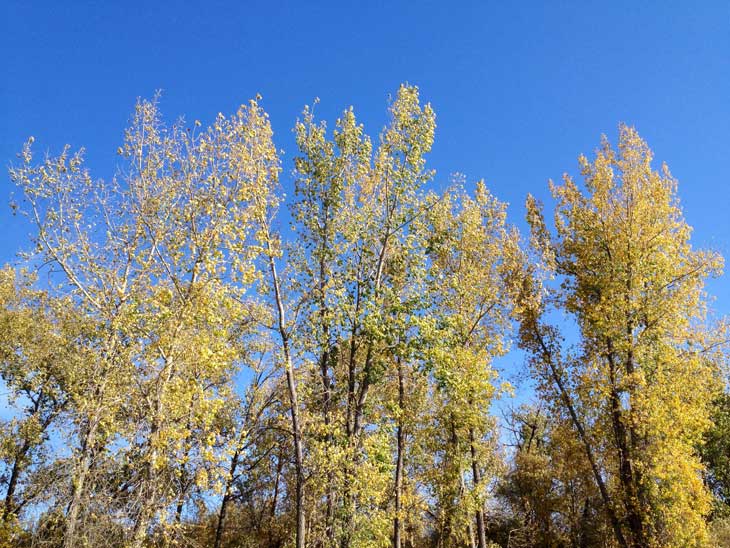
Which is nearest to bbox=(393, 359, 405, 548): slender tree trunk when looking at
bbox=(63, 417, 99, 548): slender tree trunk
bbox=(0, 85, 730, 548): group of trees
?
bbox=(0, 85, 730, 548): group of trees

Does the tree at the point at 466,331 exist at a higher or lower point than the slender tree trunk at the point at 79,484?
higher

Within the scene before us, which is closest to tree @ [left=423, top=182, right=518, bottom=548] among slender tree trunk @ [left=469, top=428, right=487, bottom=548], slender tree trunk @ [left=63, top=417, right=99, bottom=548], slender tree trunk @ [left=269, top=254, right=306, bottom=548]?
slender tree trunk @ [left=469, top=428, right=487, bottom=548]

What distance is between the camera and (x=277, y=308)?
13.6 metres

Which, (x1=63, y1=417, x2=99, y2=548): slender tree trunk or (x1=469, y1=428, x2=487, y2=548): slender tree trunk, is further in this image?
(x1=469, y1=428, x2=487, y2=548): slender tree trunk

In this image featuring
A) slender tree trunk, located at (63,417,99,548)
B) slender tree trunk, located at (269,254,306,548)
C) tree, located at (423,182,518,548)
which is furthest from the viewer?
tree, located at (423,182,518,548)

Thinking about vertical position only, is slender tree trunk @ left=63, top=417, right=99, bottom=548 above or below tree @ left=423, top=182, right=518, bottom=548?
below

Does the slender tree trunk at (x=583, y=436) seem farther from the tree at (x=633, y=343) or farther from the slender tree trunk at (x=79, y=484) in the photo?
the slender tree trunk at (x=79, y=484)

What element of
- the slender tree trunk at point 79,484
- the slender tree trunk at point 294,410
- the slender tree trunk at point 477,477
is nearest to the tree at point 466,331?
the slender tree trunk at point 477,477

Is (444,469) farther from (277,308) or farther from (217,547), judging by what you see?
(217,547)

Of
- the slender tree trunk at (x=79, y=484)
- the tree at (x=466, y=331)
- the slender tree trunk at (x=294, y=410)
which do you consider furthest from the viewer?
the tree at (x=466, y=331)

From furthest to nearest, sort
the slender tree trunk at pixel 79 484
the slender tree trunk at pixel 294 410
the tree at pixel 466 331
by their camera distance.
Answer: the tree at pixel 466 331
the slender tree trunk at pixel 294 410
the slender tree trunk at pixel 79 484

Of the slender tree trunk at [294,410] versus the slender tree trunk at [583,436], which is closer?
the slender tree trunk at [294,410]

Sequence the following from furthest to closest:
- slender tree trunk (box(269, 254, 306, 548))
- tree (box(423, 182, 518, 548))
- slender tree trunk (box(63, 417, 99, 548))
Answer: tree (box(423, 182, 518, 548)), slender tree trunk (box(269, 254, 306, 548)), slender tree trunk (box(63, 417, 99, 548))

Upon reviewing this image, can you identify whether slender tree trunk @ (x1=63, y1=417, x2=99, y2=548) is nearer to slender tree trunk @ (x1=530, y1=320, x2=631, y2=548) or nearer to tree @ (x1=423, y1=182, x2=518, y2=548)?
tree @ (x1=423, y1=182, x2=518, y2=548)
